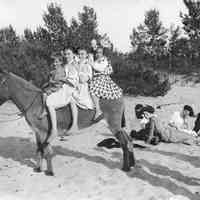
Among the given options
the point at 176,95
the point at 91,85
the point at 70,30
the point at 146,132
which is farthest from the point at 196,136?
the point at 70,30

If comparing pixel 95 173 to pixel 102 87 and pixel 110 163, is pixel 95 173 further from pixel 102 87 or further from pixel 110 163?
pixel 102 87

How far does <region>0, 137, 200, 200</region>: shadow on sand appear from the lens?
6610 millimetres

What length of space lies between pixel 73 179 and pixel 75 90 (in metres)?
1.71

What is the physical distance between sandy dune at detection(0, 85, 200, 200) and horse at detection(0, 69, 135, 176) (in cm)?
38

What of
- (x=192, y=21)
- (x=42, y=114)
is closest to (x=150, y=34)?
(x=192, y=21)

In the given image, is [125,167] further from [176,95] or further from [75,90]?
[176,95]

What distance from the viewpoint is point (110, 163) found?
8.21 metres

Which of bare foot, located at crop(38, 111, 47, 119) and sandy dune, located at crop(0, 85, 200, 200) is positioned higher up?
bare foot, located at crop(38, 111, 47, 119)

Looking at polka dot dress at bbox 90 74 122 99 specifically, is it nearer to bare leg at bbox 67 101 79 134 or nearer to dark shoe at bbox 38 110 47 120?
bare leg at bbox 67 101 79 134

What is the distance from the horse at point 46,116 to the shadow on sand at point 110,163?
426 mm

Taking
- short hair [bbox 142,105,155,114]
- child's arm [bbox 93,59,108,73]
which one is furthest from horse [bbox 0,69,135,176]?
short hair [bbox 142,105,155,114]

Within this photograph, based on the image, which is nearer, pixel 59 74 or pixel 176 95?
pixel 59 74

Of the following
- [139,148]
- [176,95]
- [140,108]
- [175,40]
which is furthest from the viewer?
[175,40]

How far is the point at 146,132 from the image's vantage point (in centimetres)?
1024
